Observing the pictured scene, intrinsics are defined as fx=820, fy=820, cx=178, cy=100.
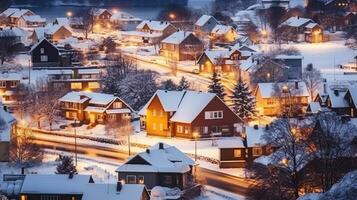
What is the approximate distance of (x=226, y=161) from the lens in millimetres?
25141

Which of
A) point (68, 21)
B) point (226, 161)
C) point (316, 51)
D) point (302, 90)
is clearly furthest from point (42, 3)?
point (226, 161)

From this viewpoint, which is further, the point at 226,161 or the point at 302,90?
the point at 302,90

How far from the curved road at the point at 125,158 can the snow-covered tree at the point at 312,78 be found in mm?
11664

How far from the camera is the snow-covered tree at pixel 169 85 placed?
121ft

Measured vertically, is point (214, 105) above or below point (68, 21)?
below

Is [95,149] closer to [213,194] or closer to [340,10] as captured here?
[213,194]

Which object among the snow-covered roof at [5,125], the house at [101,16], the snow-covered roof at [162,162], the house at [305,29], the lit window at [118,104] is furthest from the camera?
the house at [101,16]

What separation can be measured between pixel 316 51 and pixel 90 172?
2588 cm

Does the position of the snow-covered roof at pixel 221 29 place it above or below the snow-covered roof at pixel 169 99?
above

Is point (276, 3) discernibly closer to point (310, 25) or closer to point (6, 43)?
point (310, 25)

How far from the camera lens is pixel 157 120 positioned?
31.0 m

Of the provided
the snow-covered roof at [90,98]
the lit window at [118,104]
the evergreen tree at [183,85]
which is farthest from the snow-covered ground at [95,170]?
the evergreen tree at [183,85]

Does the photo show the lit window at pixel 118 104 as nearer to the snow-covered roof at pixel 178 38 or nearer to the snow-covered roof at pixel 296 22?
the snow-covered roof at pixel 178 38

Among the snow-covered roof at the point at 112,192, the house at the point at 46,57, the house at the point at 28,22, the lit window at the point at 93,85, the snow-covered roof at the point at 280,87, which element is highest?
the house at the point at 28,22
